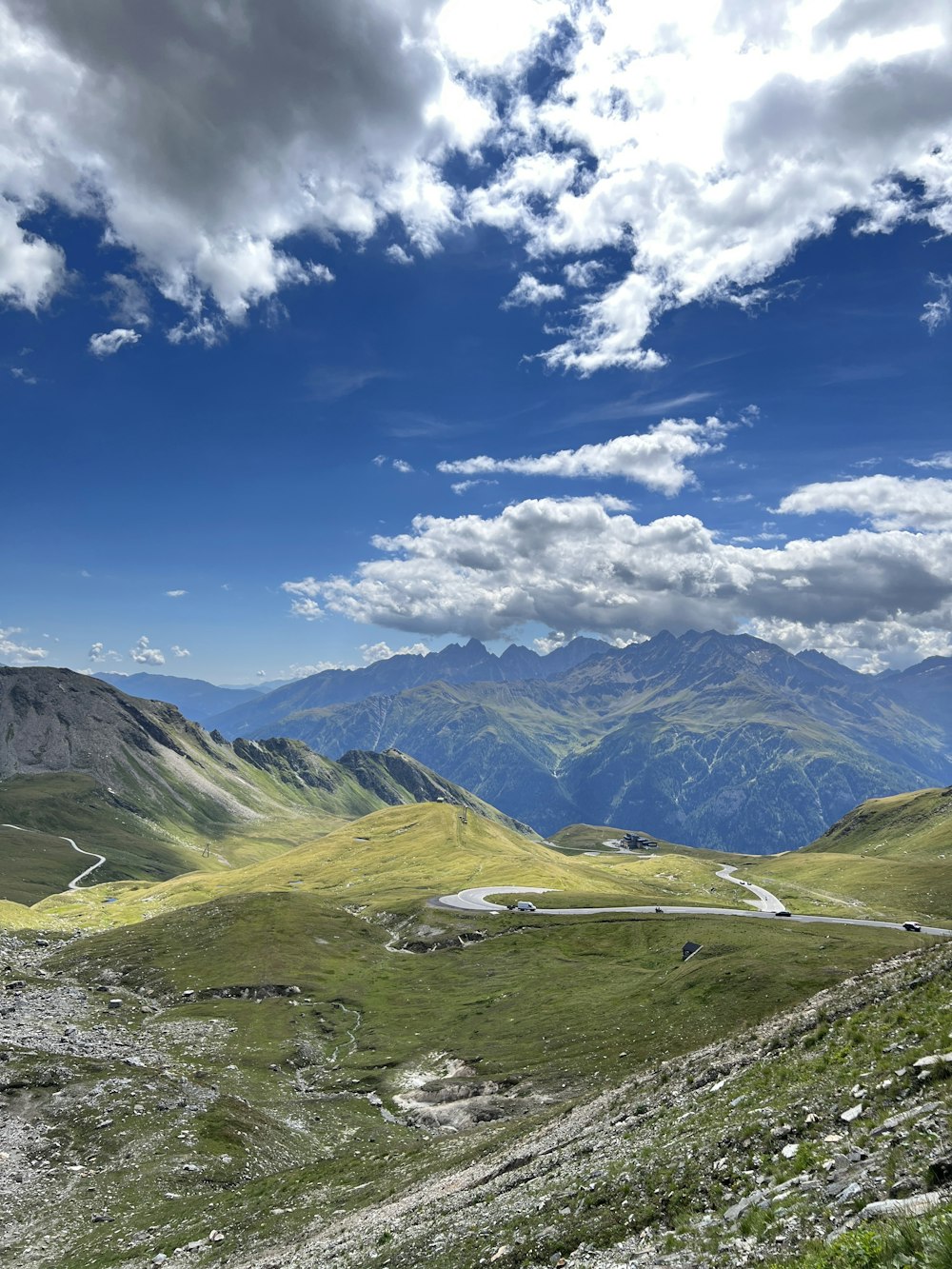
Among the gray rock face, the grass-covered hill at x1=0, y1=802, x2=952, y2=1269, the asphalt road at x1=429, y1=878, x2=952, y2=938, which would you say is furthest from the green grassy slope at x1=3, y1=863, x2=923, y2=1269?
the gray rock face

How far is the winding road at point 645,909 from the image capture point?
120 m

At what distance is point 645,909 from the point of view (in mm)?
139875

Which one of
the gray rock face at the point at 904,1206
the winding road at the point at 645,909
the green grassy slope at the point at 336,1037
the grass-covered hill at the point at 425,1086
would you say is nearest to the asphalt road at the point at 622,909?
the winding road at the point at 645,909

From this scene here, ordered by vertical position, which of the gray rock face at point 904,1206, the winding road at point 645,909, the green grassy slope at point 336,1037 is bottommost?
the winding road at point 645,909

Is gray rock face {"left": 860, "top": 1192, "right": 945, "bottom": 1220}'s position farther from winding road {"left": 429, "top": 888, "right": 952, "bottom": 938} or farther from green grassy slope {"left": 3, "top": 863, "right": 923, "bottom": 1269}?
winding road {"left": 429, "top": 888, "right": 952, "bottom": 938}

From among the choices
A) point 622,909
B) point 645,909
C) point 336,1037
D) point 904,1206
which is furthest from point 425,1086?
point 645,909

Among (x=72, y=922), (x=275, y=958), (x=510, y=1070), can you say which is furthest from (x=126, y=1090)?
(x=72, y=922)

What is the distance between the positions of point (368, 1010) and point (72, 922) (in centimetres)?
Result: 11224

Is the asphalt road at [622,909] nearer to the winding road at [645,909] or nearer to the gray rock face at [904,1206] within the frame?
the winding road at [645,909]

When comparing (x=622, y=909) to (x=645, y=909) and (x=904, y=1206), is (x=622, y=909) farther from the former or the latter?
(x=904, y=1206)

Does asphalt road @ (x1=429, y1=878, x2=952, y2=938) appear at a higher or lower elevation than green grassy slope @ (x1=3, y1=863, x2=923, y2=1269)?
lower

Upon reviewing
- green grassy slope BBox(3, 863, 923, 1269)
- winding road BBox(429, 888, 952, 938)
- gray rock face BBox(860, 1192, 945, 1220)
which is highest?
gray rock face BBox(860, 1192, 945, 1220)

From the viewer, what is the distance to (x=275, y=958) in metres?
107

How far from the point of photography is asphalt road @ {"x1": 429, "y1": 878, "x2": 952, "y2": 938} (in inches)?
4697
